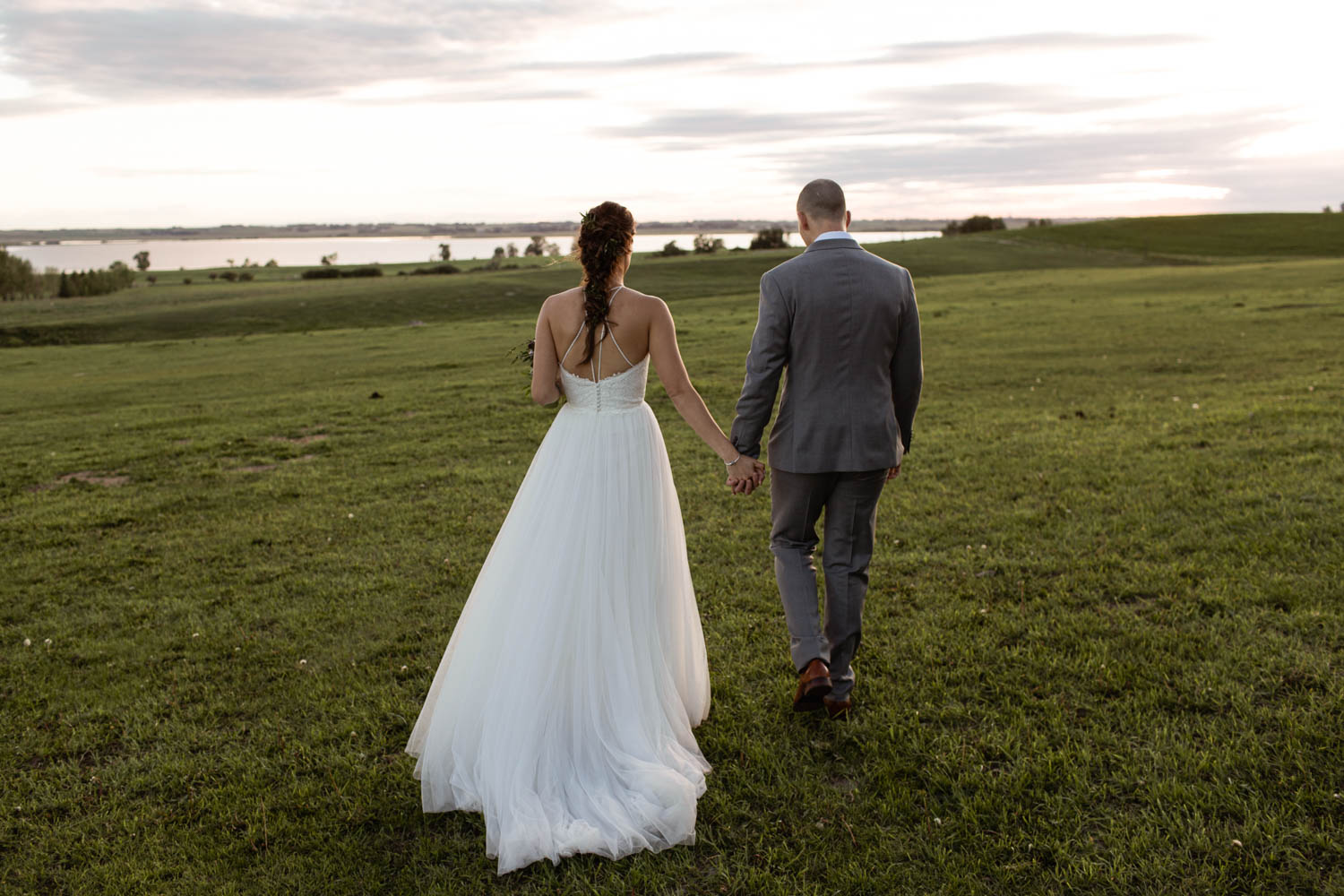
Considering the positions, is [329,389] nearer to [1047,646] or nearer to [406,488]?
[406,488]

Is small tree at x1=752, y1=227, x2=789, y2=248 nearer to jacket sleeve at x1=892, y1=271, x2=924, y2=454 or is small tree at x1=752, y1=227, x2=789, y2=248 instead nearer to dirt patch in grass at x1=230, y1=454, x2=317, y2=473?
dirt patch in grass at x1=230, y1=454, x2=317, y2=473

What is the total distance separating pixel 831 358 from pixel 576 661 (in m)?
2.11

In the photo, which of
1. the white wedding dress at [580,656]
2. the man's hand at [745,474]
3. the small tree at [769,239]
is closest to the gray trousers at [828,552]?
the man's hand at [745,474]

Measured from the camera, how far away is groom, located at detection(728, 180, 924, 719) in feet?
15.4

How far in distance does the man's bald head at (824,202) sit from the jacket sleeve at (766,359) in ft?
1.49

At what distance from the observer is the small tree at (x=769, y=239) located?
85.1m

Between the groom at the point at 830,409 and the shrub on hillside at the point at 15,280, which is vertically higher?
the shrub on hillside at the point at 15,280

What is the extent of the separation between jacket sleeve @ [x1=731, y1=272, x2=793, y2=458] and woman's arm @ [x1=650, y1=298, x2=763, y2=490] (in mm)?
121

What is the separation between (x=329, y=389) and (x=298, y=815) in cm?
1695

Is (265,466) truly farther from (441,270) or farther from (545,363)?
(441,270)

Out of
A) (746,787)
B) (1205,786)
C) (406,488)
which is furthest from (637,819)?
(406,488)

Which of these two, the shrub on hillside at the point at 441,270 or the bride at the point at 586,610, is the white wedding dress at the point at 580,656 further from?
the shrub on hillside at the point at 441,270

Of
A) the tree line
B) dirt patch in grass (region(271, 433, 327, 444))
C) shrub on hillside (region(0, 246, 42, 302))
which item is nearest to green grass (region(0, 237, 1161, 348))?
the tree line

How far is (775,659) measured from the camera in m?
5.96
